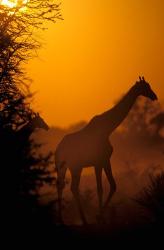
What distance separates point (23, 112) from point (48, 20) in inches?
329

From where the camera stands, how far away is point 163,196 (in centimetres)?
1778

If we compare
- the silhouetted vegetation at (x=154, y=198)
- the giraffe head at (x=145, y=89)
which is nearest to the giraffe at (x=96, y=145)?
the giraffe head at (x=145, y=89)

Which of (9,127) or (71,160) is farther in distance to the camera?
(71,160)

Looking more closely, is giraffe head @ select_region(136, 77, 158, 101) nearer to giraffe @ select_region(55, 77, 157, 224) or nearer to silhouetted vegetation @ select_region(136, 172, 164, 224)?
giraffe @ select_region(55, 77, 157, 224)

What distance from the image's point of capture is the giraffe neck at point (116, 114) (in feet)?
63.7

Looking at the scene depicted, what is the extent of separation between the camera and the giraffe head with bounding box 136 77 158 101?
66.8ft

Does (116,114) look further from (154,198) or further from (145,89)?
(154,198)

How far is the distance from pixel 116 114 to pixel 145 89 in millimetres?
1279

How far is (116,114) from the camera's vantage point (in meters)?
19.7

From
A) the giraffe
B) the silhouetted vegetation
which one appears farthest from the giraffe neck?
the silhouetted vegetation

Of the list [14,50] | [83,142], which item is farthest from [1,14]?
[83,142]

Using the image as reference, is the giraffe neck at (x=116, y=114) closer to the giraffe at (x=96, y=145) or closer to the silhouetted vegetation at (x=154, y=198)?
the giraffe at (x=96, y=145)

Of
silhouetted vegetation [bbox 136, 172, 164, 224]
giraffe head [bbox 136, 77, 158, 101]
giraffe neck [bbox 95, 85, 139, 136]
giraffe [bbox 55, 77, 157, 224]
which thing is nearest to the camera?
silhouetted vegetation [bbox 136, 172, 164, 224]

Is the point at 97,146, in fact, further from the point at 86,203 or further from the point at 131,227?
the point at 86,203
